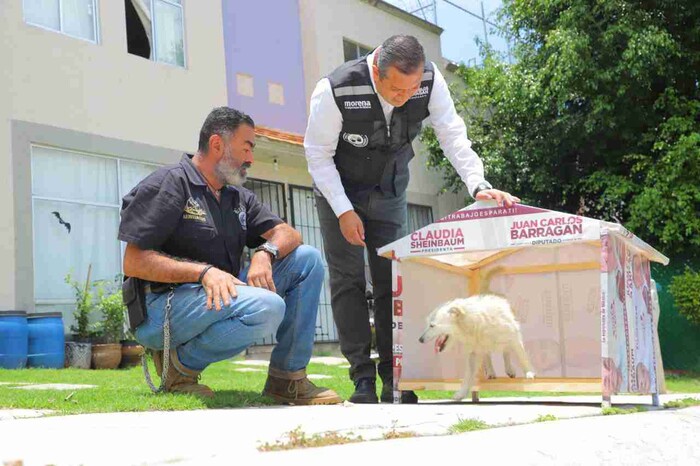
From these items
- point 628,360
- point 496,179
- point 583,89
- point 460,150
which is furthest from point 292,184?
point 628,360

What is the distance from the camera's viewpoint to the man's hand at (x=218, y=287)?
3.15 m

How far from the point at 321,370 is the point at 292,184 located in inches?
195

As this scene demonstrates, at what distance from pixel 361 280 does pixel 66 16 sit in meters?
7.46

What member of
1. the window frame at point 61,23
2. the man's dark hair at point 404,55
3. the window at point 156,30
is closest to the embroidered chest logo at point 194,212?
the man's dark hair at point 404,55

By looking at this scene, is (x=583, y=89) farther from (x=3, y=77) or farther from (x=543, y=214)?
(x=543, y=214)

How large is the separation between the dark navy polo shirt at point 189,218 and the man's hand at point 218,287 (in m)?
0.25

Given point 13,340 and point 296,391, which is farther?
point 13,340

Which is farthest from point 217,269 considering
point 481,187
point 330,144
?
point 481,187

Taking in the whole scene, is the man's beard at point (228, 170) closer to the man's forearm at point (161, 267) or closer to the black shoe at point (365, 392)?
the man's forearm at point (161, 267)

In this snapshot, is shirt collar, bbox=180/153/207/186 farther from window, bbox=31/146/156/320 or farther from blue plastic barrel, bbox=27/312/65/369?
window, bbox=31/146/156/320

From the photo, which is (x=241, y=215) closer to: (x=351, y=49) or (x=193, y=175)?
(x=193, y=175)

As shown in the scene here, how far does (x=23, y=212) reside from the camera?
896cm

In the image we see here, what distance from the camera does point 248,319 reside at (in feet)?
10.5

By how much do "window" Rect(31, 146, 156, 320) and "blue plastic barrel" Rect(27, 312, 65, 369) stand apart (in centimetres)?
66
